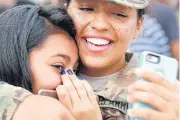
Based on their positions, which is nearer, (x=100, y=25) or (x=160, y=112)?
(x=160, y=112)

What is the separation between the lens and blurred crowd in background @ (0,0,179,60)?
84 cm

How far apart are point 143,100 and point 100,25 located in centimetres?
16

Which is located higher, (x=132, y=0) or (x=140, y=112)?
(x=132, y=0)

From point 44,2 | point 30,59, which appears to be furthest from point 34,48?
point 44,2

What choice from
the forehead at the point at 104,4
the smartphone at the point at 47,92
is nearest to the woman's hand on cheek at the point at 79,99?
the smartphone at the point at 47,92

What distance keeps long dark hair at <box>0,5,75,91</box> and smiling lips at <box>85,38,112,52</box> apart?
32mm

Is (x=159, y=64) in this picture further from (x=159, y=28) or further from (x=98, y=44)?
(x=159, y=28)

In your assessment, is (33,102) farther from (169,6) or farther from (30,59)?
(169,6)

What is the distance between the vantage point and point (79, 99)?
674 millimetres

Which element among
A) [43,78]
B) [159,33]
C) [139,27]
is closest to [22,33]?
[43,78]

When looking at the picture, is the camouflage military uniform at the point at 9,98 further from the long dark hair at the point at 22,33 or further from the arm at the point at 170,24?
the arm at the point at 170,24

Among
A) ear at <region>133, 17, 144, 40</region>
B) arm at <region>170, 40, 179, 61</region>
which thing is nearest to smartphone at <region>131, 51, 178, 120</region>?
ear at <region>133, 17, 144, 40</region>

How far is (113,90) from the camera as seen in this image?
733mm

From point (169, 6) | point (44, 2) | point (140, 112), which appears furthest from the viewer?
point (169, 6)
